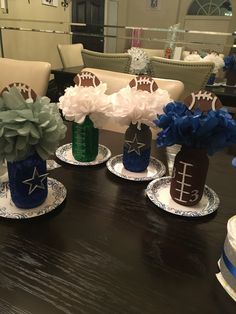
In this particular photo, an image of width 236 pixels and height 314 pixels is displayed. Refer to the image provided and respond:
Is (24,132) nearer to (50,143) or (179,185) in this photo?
(50,143)

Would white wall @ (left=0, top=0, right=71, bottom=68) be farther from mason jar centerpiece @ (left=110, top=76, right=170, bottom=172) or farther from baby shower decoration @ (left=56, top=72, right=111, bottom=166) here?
mason jar centerpiece @ (left=110, top=76, right=170, bottom=172)

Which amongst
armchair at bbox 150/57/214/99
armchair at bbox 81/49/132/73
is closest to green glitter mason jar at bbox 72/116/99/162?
armchair at bbox 150/57/214/99

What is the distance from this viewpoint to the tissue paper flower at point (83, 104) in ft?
2.52

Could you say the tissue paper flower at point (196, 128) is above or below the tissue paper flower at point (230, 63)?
above

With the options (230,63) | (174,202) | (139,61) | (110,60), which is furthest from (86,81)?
(230,63)

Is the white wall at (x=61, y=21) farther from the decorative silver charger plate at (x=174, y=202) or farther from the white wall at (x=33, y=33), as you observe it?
the decorative silver charger plate at (x=174, y=202)

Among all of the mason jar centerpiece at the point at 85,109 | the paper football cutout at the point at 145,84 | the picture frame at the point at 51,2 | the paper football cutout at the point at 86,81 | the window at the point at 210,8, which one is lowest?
the mason jar centerpiece at the point at 85,109

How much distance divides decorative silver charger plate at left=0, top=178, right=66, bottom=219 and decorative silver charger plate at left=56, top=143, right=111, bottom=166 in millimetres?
134

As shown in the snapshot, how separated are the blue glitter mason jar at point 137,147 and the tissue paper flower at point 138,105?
33 millimetres

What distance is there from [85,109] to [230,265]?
0.51 metres

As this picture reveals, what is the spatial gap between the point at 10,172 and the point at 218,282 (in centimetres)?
46

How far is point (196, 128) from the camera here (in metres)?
0.56

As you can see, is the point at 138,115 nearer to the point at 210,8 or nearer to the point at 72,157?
the point at 72,157

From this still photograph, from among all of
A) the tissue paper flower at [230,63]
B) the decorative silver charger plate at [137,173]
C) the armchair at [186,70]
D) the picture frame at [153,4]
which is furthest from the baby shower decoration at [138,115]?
the picture frame at [153,4]
